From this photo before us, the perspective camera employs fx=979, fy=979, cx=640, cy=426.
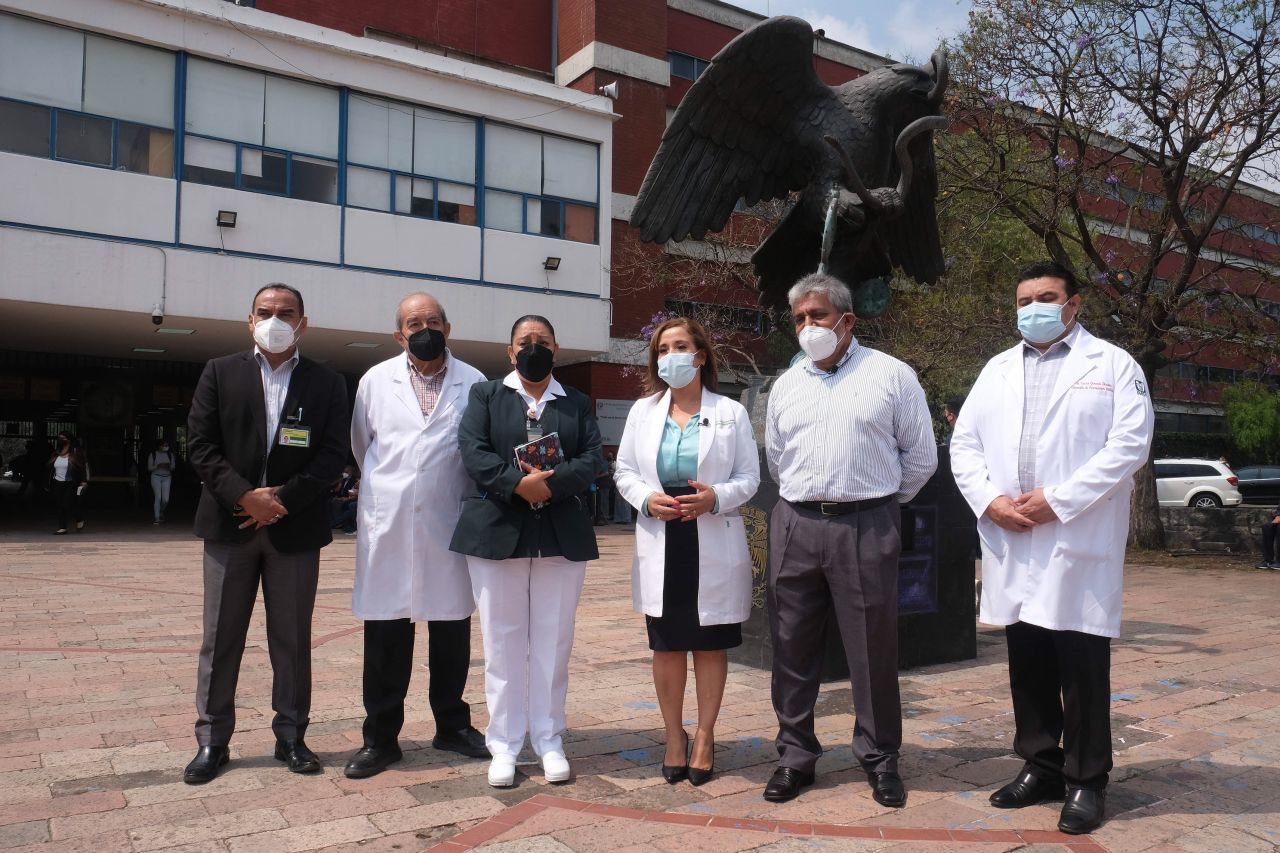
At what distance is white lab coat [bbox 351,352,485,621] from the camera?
3938 mm

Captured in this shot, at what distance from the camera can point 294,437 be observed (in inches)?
154

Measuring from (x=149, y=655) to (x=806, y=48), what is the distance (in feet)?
17.8

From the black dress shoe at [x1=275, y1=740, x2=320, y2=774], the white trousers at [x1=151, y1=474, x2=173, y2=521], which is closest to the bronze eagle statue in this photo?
the black dress shoe at [x1=275, y1=740, x2=320, y2=774]

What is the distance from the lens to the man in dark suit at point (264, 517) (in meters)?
3.84

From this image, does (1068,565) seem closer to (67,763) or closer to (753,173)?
(753,173)

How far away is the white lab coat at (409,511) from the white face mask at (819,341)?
1.45 meters

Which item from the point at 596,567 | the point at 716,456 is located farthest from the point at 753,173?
the point at 596,567

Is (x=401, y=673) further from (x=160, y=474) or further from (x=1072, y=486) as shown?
(x=160, y=474)

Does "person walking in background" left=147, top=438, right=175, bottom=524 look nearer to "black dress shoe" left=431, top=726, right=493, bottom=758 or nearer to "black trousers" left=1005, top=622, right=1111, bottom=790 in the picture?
"black dress shoe" left=431, top=726, right=493, bottom=758

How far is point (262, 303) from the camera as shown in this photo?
400 centimetres

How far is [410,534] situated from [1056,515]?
244cm

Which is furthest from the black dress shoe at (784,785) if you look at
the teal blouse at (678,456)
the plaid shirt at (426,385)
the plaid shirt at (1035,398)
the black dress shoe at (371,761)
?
the plaid shirt at (426,385)

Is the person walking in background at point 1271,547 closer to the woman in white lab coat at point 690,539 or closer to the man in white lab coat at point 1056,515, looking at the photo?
the man in white lab coat at point 1056,515

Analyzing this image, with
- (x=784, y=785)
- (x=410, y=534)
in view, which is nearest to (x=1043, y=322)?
(x=784, y=785)
